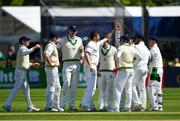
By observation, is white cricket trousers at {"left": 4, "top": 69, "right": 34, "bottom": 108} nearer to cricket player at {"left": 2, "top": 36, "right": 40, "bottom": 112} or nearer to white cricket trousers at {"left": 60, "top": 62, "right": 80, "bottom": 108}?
cricket player at {"left": 2, "top": 36, "right": 40, "bottom": 112}

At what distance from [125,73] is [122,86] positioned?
0.39 m

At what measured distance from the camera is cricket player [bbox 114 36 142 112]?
1037 inches

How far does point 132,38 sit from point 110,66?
42.0 inches

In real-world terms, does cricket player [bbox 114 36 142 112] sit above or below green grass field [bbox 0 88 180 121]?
above

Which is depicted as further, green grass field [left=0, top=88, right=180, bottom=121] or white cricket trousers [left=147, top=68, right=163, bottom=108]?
white cricket trousers [left=147, top=68, right=163, bottom=108]

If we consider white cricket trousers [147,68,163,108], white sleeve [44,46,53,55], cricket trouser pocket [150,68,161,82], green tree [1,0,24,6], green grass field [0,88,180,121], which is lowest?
green grass field [0,88,180,121]

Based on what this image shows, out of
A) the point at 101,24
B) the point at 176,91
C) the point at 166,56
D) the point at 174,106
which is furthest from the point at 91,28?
the point at 174,106

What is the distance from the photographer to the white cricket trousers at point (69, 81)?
27.1 meters

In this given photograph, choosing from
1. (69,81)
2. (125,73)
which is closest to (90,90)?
(69,81)

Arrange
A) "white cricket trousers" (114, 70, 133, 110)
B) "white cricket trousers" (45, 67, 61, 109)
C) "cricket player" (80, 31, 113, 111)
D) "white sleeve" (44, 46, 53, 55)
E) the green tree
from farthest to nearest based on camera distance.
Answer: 1. the green tree
2. "cricket player" (80, 31, 113, 111)
3. "white cricket trousers" (45, 67, 61, 109)
4. "white sleeve" (44, 46, 53, 55)
5. "white cricket trousers" (114, 70, 133, 110)

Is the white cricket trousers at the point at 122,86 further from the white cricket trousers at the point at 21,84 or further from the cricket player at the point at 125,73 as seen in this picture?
the white cricket trousers at the point at 21,84

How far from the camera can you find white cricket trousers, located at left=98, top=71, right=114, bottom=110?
27062 millimetres

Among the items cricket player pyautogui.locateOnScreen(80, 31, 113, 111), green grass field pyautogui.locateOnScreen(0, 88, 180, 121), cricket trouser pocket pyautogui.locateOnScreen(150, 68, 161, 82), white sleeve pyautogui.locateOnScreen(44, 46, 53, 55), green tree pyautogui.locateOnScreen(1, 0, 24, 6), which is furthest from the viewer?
green tree pyautogui.locateOnScreen(1, 0, 24, 6)

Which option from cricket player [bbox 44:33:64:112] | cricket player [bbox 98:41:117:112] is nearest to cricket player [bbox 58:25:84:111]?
cricket player [bbox 44:33:64:112]
